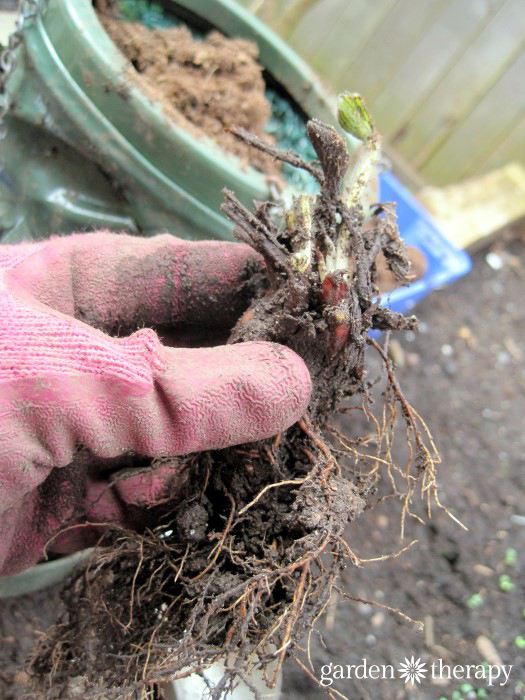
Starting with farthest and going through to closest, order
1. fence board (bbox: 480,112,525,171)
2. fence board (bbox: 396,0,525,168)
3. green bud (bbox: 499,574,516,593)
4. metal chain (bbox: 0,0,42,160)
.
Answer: fence board (bbox: 480,112,525,171) → fence board (bbox: 396,0,525,168) → green bud (bbox: 499,574,516,593) → metal chain (bbox: 0,0,42,160)

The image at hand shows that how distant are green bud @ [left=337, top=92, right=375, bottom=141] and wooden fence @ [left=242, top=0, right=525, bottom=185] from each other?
1587mm

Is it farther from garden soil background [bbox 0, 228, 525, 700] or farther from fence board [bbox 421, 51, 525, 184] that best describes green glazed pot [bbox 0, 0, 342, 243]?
fence board [bbox 421, 51, 525, 184]

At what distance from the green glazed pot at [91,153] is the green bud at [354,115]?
0.41m

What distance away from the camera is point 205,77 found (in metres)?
1.36

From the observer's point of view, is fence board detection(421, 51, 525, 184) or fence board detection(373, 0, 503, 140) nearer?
fence board detection(373, 0, 503, 140)

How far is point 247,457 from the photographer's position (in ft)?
2.60

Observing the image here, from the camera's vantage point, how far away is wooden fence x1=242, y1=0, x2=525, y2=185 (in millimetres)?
2293

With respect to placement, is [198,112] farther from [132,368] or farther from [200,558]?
[200,558]

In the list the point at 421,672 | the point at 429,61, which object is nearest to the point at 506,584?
the point at 421,672

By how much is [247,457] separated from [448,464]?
1191mm

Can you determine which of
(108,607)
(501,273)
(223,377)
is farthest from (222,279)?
(501,273)

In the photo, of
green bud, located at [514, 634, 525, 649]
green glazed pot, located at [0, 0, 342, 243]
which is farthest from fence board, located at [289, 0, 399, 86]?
green bud, located at [514, 634, 525, 649]

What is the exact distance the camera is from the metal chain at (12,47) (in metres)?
1.05

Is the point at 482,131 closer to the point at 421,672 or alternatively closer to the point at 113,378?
the point at 421,672
